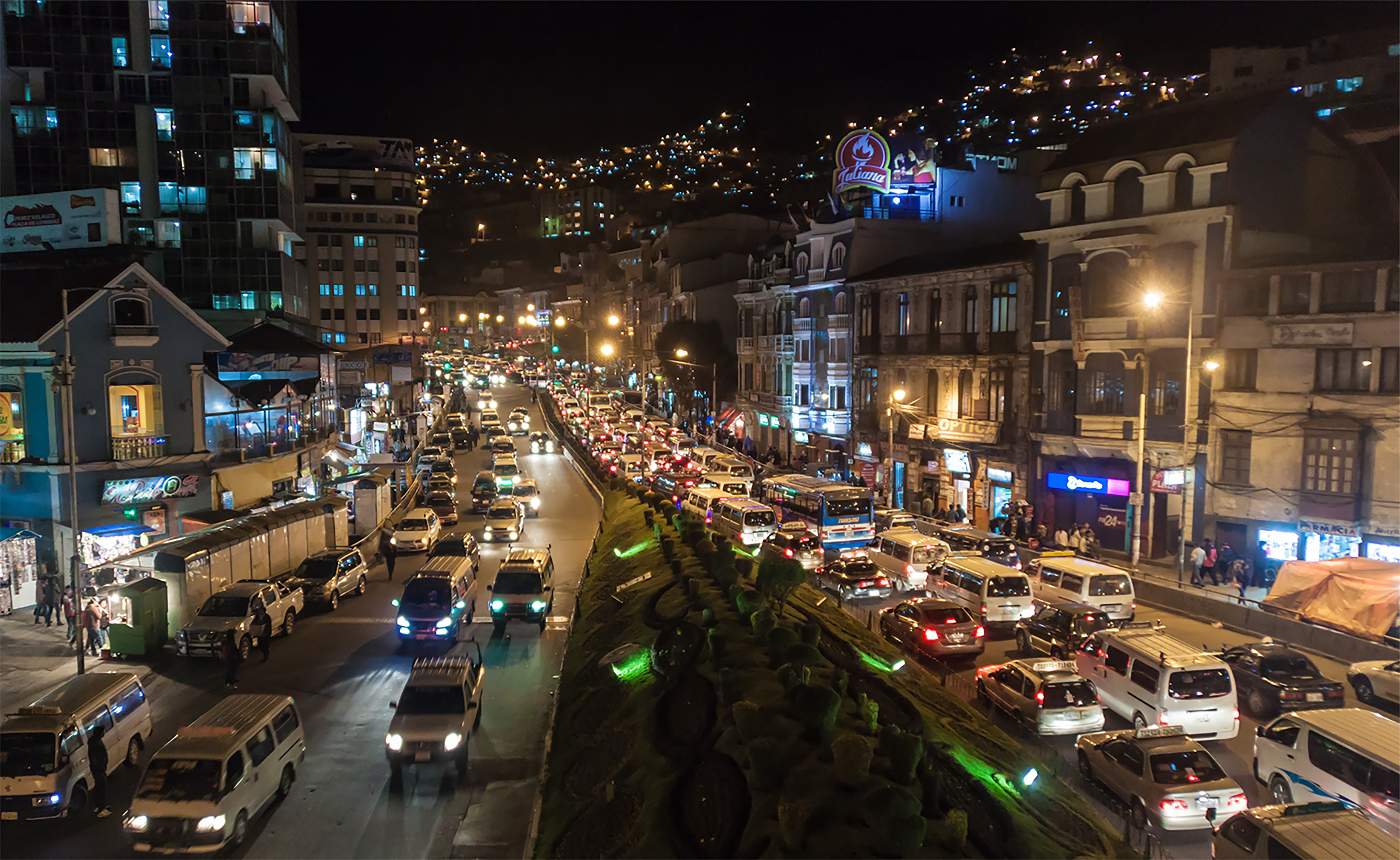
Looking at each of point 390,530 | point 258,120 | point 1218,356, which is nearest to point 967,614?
point 1218,356

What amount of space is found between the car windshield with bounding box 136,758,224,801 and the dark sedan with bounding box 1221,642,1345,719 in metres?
18.1

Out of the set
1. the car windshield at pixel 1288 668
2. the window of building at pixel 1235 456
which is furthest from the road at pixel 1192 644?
the window of building at pixel 1235 456

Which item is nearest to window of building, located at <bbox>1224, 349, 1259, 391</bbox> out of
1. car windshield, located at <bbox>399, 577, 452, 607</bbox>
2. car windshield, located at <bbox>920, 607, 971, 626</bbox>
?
car windshield, located at <bbox>920, 607, 971, 626</bbox>

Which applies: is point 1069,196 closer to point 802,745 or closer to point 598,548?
point 598,548

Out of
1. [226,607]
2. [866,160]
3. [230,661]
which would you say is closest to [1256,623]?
[230,661]

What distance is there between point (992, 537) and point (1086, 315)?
10.7 meters

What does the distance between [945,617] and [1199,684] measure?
20.0 feet

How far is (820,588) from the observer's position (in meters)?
27.1

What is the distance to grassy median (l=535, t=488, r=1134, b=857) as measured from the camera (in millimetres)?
9164

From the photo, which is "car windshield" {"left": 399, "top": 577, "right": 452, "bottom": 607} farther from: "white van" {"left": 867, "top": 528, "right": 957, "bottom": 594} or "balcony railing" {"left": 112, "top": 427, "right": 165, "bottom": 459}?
"balcony railing" {"left": 112, "top": 427, "right": 165, "bottom": 459}

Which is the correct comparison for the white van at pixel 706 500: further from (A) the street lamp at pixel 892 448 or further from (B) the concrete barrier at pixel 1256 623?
(B) the concrete barrier at pixel 1256 623

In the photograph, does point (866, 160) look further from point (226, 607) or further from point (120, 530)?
point (120, 530)

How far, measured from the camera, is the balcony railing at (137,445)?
30.0m

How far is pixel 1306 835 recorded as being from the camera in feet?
32.4
